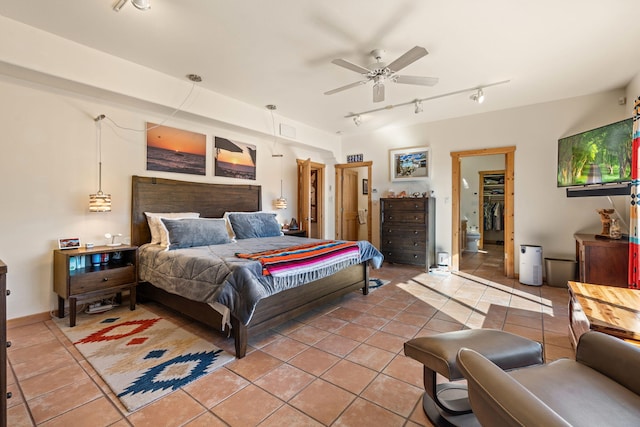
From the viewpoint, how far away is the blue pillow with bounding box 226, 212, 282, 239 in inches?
167

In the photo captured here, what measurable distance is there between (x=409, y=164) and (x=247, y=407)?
5.05 metres

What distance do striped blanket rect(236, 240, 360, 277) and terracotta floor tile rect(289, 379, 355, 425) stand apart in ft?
3.07

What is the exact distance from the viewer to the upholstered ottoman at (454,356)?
56.5 inches

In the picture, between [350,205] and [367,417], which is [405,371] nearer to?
[367,417]

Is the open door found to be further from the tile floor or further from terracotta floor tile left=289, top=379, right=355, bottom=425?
terracotta floor tile left=289, top=379, right=355, bottom=425

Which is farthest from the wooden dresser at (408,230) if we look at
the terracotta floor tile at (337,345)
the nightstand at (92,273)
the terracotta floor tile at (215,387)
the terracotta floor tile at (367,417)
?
the nightstand at (92,273)

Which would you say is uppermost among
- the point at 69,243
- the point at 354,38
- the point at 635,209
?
the point at 354,38

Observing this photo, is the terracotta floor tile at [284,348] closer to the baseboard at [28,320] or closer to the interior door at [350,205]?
the baseboard at [28,320]

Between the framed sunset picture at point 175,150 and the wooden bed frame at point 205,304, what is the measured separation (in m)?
0.22

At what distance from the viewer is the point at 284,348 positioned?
7.88 ft

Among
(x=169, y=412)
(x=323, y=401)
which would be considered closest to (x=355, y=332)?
(x=323, y=401)

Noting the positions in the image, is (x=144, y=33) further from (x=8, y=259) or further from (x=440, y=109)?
(x=440, y=109)

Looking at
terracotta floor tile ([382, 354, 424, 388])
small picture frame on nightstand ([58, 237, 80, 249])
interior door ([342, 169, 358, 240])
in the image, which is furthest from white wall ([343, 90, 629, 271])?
small picture frame on nightstand ([58, 237, 80, 249])

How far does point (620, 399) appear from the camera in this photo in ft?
3.67
